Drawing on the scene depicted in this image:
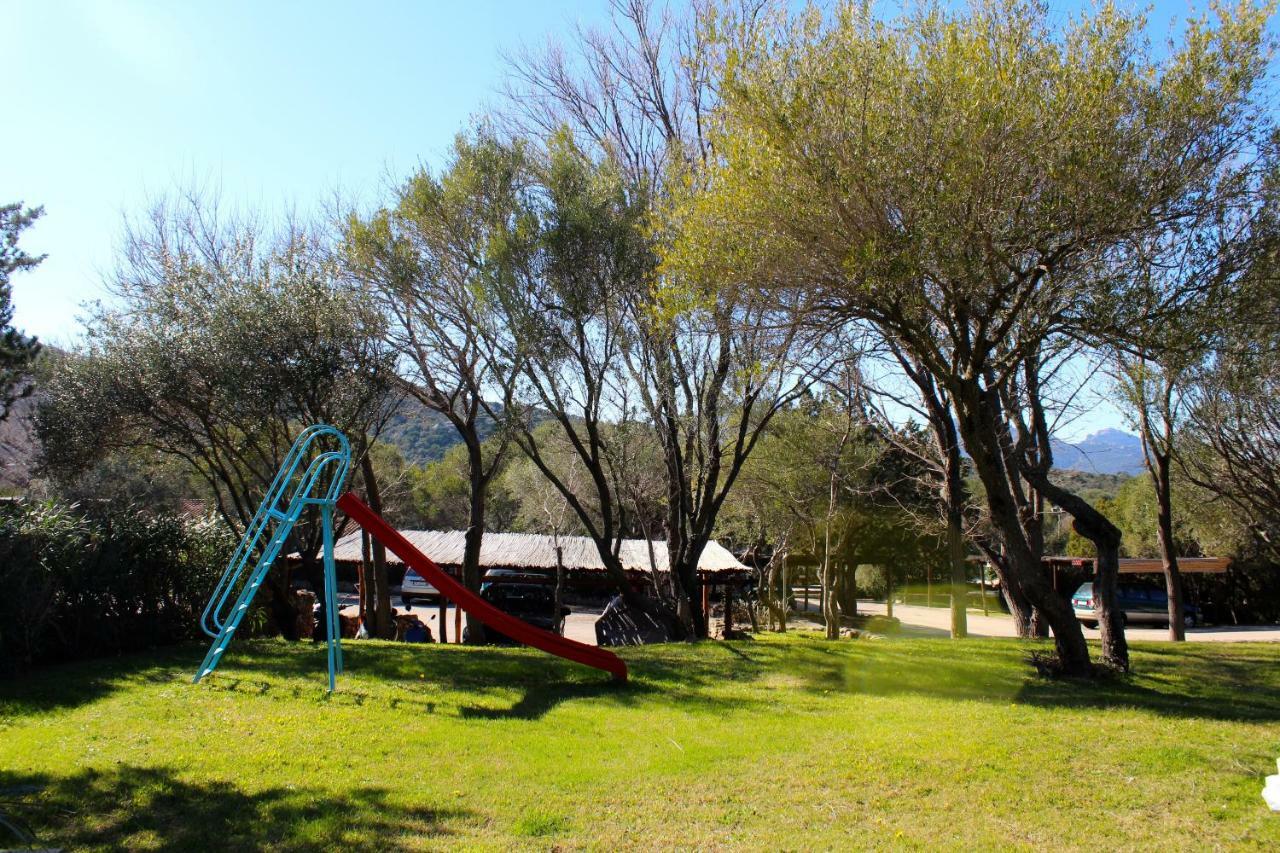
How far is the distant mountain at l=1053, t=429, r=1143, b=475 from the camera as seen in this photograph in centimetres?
1444

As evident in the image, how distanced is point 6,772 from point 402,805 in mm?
2640

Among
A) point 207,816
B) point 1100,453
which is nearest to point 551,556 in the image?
point 1100,453

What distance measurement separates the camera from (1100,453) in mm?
14883

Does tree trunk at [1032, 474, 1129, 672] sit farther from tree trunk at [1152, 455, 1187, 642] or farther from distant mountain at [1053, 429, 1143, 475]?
tree trunk at [1152, 455, 1187, 642]

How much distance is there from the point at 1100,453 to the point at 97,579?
1557cm

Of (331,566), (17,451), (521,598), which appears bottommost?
(521,598)

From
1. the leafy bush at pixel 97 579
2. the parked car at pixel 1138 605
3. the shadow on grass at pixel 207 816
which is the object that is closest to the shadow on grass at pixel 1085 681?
the shadow on grass at pixel 207 816

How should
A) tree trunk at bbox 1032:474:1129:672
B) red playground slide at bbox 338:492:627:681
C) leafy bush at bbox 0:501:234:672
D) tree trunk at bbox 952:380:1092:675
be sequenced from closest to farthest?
1. tree trunk at bbox 952:380:1092:675
2. red playground slide at bbox 338:492:627:681
3. leafy bush at bbox 0:501:234:672
4. tree trunk at bbox 1032:474:1129:672

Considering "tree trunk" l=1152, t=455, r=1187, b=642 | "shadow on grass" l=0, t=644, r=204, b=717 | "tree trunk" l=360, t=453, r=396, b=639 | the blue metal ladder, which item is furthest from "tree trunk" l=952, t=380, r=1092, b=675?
"tree trunk" l=360, t=453, r=396, b=639

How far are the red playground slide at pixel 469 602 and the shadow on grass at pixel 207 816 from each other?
12.7 feet

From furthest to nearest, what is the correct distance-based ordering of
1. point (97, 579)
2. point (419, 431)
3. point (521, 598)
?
point (419, 431) < point (521, 598) < point (97, 579)

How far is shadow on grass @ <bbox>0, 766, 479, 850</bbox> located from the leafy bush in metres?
4.97

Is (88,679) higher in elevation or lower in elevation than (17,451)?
lower

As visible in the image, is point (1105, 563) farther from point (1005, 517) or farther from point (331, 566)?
point (331, 566)
